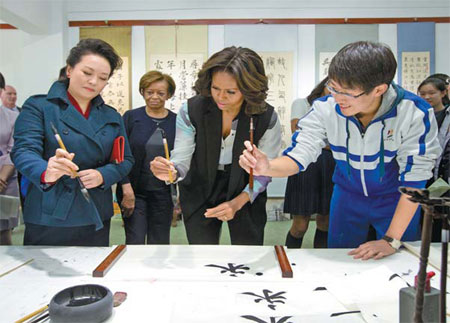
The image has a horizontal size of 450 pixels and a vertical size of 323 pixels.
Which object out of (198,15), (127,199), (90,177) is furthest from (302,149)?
(198,15)

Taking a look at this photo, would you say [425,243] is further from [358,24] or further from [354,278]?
[358,24]

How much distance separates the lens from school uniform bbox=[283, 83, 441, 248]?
1403 millimetres

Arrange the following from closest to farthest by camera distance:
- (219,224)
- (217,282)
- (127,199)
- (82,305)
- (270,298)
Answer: (82,305), (270,298), (217,282), (219,224), (127,199)

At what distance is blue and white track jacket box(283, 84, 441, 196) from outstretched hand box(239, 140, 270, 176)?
15 cm

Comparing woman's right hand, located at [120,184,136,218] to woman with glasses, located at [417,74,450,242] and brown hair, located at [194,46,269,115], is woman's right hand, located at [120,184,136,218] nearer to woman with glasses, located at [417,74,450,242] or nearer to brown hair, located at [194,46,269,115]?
brown hair, located at [194,46,269,115]

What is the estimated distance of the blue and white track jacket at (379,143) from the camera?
140 centimetres

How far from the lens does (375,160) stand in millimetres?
1489

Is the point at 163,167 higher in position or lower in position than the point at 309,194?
higher

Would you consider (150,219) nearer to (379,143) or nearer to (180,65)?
(379,143)

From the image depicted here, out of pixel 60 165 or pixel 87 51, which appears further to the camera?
pixel 87 51

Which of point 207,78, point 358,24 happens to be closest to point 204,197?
point 207,78

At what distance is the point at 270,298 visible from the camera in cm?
110

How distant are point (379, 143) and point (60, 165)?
116cm

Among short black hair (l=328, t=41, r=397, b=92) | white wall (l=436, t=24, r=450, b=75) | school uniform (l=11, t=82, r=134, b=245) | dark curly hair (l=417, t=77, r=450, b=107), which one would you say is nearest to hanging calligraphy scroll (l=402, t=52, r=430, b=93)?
white wall (l=436, t=24, r=450, b=75)
